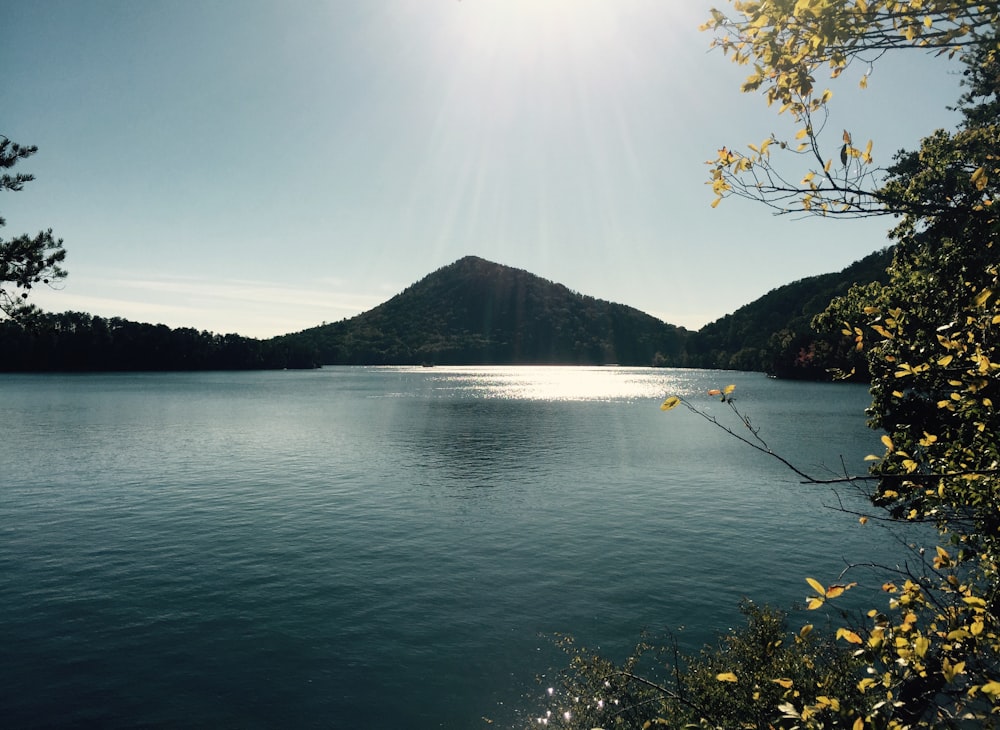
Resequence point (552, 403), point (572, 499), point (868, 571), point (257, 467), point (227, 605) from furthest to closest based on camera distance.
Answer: point (552, 403), point (257, 467), point (572, 499), point (868, 571), point (227, 605)

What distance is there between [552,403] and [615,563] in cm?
13654

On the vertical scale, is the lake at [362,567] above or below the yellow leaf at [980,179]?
below

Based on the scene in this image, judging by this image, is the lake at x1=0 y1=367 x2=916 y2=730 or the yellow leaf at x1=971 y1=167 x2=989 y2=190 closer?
the yellow leaf at x1=971 y1=167 x2=989 y2=190

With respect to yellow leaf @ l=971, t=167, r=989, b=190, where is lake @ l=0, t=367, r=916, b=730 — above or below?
below

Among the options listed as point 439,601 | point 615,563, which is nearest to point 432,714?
point 439,601

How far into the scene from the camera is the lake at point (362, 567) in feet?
74.3

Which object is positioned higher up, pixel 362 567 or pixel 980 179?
pixel 980 179

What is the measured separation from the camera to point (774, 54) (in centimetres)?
725

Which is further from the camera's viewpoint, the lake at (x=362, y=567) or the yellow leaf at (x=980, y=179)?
the lake at (x=362, y=567)

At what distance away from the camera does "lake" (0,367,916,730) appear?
22641 mm

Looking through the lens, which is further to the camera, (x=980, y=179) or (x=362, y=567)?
(x=362, y=567)

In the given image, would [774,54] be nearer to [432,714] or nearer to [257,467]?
[432,714]

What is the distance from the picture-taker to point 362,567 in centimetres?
3544

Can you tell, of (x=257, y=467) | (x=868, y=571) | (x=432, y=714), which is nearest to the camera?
(x=432, y=714)
